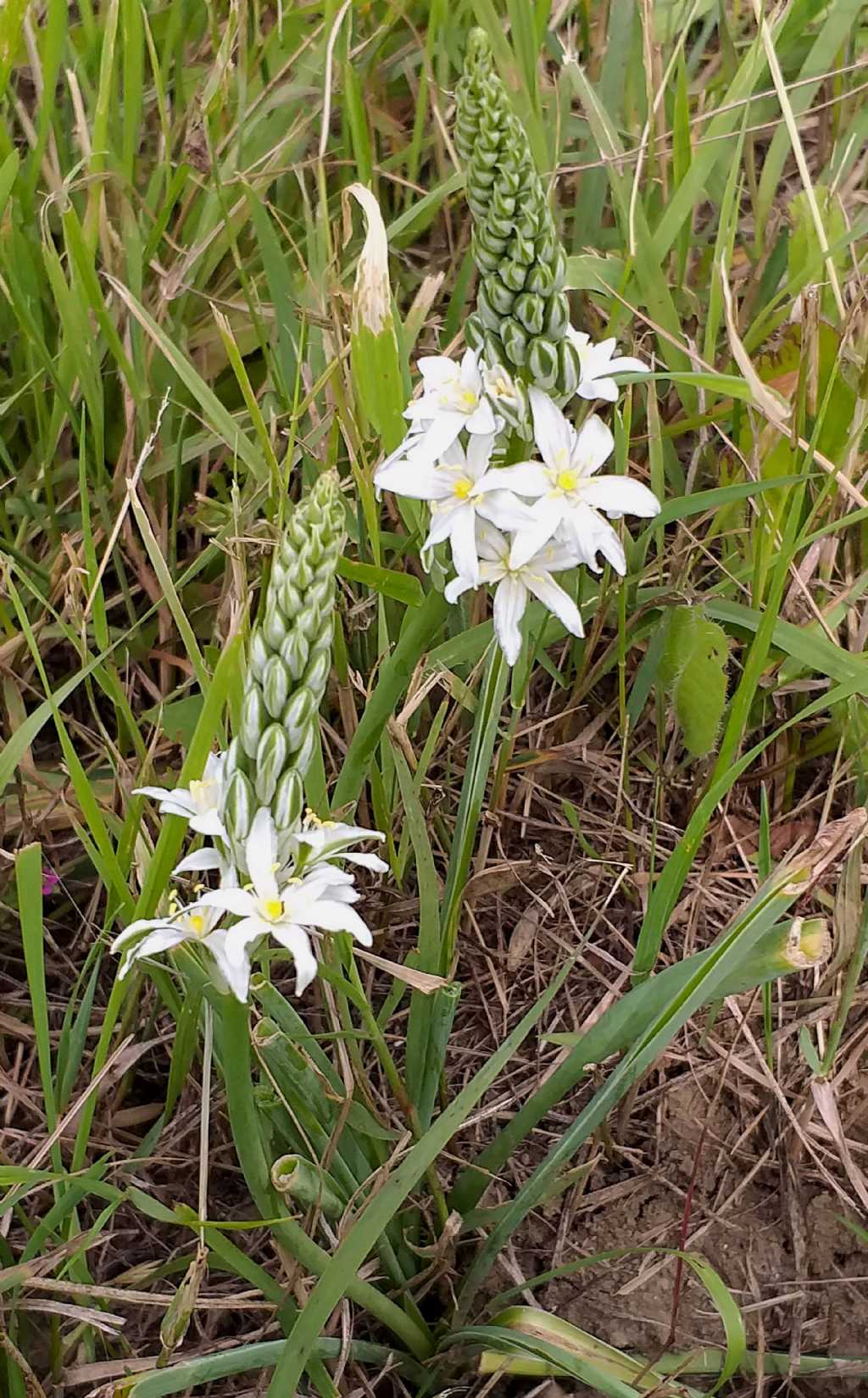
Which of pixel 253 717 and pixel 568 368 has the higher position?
pixel 568 368

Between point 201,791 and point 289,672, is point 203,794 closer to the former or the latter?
point 201,791

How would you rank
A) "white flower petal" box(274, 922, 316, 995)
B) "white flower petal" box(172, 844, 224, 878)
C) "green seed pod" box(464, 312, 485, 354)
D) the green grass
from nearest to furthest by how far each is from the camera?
"white flower petal" box(274, 922, 316, 995), "white flower petal" box(172, 844, 224, 878), "green seed pod" box(464, 312, 485, 354), the green grass

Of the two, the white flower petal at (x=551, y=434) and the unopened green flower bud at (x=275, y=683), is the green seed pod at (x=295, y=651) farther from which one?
the white flower petal at (x=551, y=434)

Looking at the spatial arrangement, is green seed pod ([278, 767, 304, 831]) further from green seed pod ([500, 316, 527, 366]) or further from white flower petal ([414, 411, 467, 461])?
green seed pod ([500, 316, 527, 366])

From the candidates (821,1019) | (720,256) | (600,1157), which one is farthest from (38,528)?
(821,1019)

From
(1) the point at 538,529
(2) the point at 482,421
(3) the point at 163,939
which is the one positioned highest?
(2) the point at 482,421

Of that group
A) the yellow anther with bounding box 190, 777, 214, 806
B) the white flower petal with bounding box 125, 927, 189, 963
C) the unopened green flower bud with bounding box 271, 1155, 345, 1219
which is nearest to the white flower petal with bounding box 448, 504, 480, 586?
the yellow anther with bounding box 190, 777, 214, 806

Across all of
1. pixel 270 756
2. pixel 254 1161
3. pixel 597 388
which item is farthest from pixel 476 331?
pixel 254 1161

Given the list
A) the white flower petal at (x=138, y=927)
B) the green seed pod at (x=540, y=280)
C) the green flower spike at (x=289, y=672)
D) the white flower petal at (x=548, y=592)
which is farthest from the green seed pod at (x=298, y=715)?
the green seed pod at (x=540, y=280)
